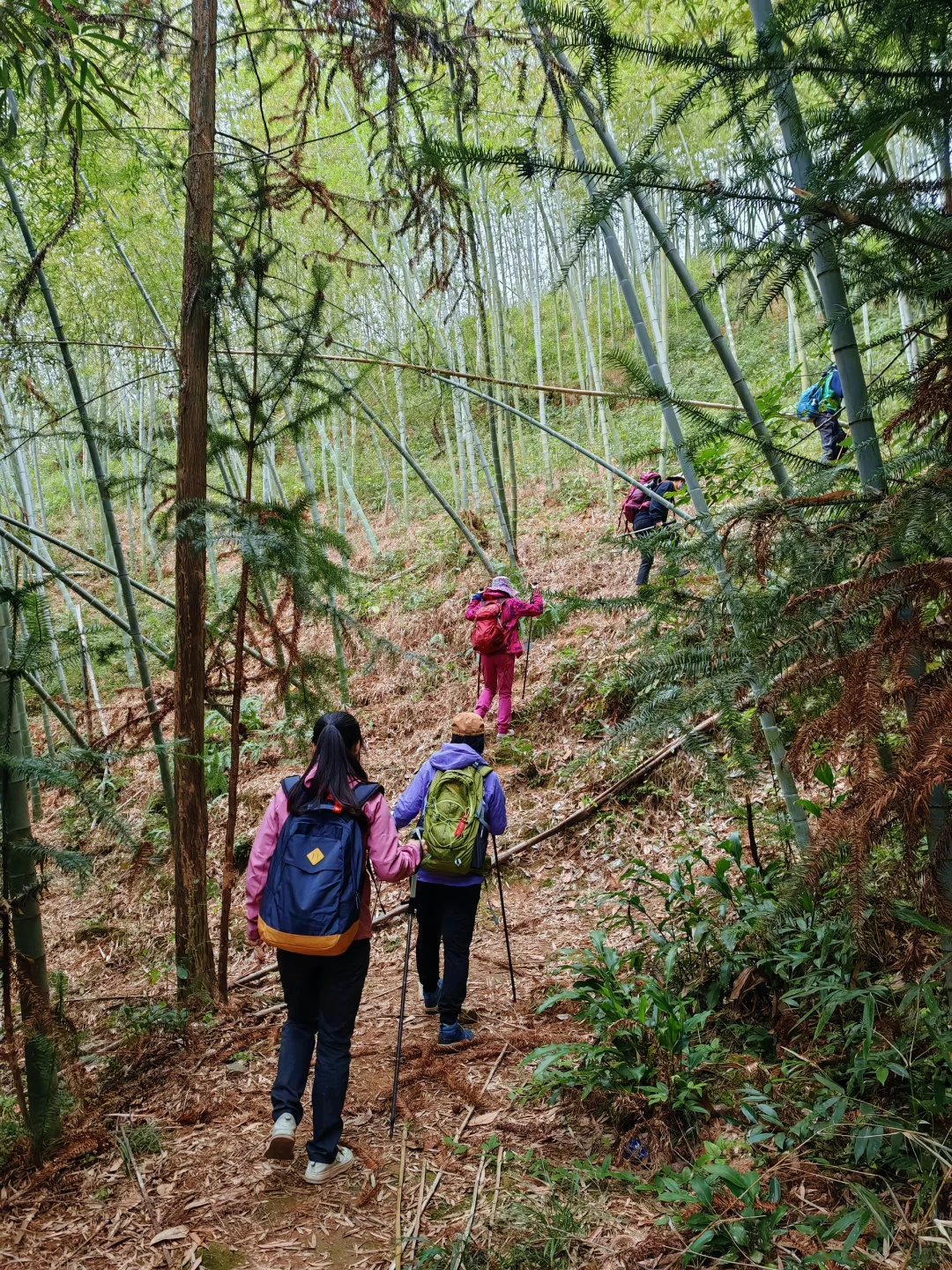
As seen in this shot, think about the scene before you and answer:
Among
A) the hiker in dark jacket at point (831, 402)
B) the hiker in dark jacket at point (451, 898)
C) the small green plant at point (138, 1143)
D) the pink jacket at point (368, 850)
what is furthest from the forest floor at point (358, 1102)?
the hiker in dark jacket at point (831, 402)

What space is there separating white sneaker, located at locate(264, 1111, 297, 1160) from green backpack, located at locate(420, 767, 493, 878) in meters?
1.08

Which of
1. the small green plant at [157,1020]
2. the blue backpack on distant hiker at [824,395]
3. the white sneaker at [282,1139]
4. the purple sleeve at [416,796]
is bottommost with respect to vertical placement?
the white sneaker at [282,1139]

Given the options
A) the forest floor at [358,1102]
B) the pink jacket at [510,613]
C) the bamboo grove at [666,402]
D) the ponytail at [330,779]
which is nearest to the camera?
the bamboo grove at [666,402]

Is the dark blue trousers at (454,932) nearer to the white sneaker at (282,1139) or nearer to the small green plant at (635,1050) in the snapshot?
the small green plant at (635,1050)

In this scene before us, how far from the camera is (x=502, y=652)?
23.0 feet

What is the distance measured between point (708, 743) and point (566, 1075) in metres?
1.66

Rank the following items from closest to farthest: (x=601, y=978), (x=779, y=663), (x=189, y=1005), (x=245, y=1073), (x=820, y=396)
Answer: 1. (x=779, y=663)
2. (x=601, y=978)
3. (x=245, y=1073)
4. (x=189, y=1005)
5. (x=820, y=396)

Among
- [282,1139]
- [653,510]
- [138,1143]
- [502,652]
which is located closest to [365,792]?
[282,1139]

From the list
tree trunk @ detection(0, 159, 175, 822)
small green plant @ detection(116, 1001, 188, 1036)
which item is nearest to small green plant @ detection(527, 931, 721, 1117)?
small green plant @ detection(116, 1001, 188, 1036)

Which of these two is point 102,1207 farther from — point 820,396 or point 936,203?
point 820,396

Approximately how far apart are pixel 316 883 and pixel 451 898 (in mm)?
1026

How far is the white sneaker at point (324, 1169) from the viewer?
8.48 ft

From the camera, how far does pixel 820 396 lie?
6133 mm

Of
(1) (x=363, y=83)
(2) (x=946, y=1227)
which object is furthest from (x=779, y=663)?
(1) (x=363, y=83)
